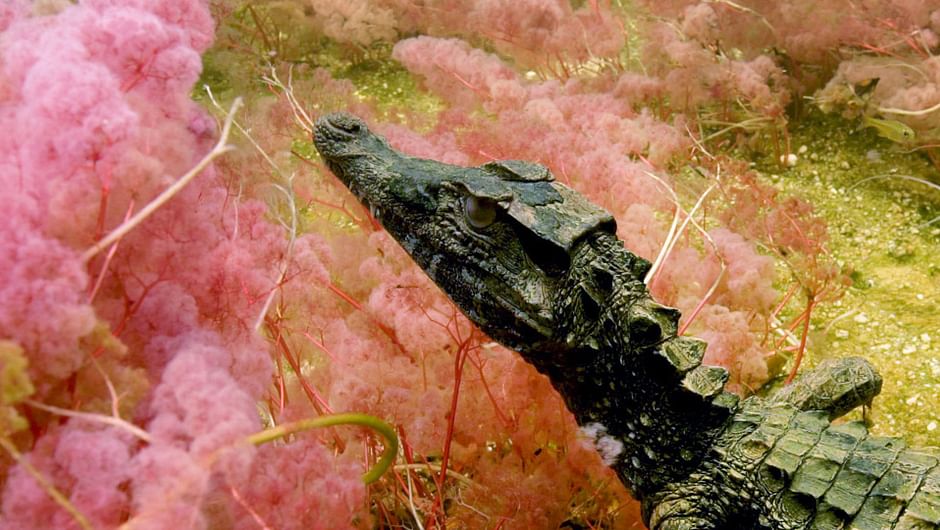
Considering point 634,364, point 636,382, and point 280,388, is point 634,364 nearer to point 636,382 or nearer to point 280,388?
point 636,382

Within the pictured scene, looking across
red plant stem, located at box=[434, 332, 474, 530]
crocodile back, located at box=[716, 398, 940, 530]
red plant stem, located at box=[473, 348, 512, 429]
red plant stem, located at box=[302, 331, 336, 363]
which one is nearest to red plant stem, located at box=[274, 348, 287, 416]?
red plant stem, located at box=[302, 331, 336, 363]

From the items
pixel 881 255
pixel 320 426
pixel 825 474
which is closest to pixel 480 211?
pixel 320 426

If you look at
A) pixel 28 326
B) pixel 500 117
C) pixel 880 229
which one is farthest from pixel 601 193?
pixel 28 326

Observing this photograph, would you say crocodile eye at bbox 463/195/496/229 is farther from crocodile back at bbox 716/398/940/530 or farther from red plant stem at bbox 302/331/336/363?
crocodile back at bbox 716/398/940/530

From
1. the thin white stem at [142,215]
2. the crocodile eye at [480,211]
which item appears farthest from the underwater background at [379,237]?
the crocodile eye at [480,211]

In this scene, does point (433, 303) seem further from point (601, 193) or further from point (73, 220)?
point (73, 220)

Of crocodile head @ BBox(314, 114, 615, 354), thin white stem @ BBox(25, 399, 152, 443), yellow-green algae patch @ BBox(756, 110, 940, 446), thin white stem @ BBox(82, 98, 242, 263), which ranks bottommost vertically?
yellow-green algae patch @ BBox(756, 110, 940, 446)
